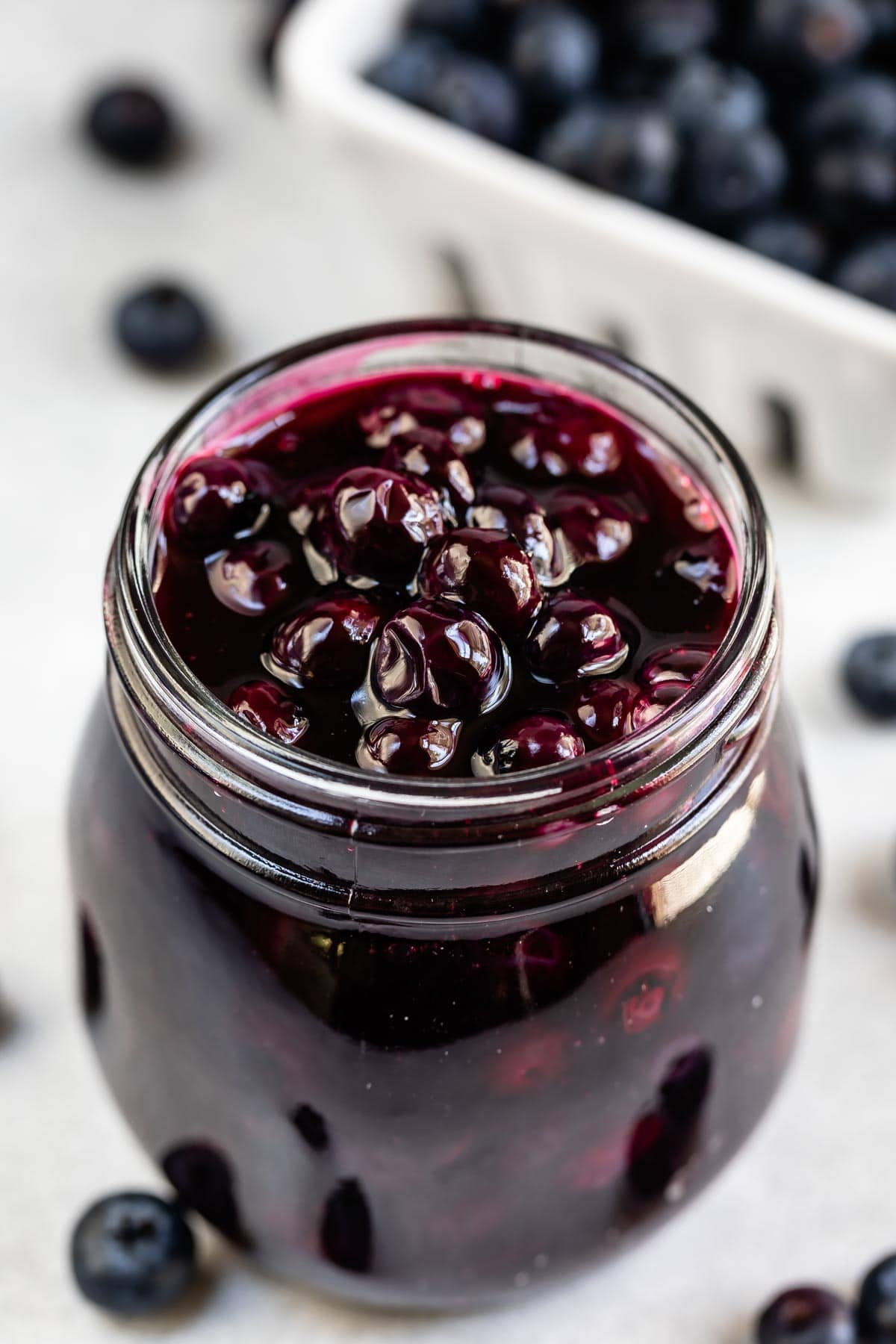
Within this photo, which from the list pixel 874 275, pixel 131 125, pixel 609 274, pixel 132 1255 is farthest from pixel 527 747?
pixel 131 125

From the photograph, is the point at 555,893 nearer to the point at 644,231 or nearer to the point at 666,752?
the point at 666,752

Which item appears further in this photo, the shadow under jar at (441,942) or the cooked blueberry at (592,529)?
the cooked blueberry at (592,529)

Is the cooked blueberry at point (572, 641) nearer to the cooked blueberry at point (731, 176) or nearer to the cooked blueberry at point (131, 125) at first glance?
the cooked blueberry at point (731, 176)

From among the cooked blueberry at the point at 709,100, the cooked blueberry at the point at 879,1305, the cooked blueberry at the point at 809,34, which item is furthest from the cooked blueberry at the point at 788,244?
the cooked blueberry at the point at 879,1305

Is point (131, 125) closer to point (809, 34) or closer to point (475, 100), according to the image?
point (475, 100)

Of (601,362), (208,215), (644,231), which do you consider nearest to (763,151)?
(644,231)

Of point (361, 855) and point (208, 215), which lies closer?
point (361, 855)
